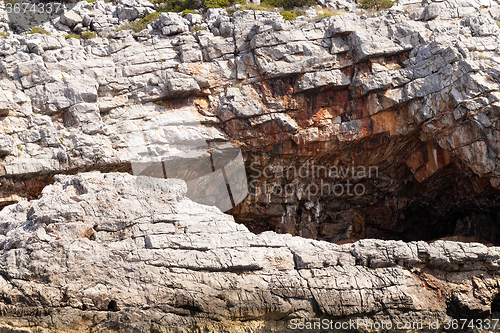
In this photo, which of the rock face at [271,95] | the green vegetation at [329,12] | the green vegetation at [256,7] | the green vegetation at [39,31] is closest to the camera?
the rock face at [271,95]

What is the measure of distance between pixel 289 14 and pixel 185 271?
1464 cm

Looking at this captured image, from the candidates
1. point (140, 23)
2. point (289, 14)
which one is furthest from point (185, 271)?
point (289, 14)

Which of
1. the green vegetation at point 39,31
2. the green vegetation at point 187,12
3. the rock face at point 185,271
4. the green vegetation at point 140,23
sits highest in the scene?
the green vegetation at point 187,12

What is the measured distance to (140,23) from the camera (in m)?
22.2

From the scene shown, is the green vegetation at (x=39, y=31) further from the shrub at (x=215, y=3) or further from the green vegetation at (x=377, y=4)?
the green vegetation at (x=377, y=4)

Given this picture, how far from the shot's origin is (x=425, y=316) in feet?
47.9

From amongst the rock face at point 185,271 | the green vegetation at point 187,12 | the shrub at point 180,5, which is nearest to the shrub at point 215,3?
the shrub at point 180,5

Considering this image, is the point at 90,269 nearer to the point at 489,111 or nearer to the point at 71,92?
the point at 71,92

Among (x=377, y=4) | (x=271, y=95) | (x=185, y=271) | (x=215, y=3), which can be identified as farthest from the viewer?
(x=215, y=3)

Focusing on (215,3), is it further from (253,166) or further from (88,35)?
(253,166)

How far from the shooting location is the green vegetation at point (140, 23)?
21625mm

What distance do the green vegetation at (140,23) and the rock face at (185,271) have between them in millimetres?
9219

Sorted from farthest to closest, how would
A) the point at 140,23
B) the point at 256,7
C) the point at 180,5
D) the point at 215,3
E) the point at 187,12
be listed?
the point at 180,5
the point at 215,3
the point at 256,7
the point at 187,12
the point at 140,23

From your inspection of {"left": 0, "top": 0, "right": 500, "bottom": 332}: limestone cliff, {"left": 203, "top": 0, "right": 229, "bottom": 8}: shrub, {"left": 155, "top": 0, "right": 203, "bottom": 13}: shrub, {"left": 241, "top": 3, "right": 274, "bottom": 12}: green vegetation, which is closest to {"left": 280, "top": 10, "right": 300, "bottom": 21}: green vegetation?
{"left": 241, "top": 3, "right": 274, "bottom": 12}: green vegetation
